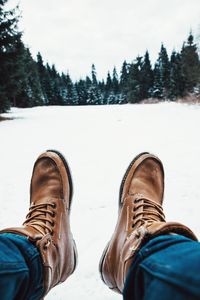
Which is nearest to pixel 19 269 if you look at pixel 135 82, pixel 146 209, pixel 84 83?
pixel 146 209

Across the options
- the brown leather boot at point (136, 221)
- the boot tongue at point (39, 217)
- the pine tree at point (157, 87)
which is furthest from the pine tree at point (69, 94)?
the boot tongue at point (39, 217)

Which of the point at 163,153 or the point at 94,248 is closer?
the point at 94,248

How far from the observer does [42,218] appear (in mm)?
1166

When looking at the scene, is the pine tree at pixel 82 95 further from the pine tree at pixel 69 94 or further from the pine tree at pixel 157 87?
the pine tree at pixel 157 87

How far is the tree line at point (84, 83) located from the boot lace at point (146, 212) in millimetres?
8170

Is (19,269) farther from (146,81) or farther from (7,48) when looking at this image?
(146,81)

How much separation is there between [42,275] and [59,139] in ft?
10.2

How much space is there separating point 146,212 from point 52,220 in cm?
44

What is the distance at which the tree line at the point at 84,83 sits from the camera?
8430mm

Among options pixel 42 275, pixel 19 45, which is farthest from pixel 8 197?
pixel 19 45

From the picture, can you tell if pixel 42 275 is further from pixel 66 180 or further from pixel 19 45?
pixel 19 45

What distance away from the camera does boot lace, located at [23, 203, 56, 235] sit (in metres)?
1.10

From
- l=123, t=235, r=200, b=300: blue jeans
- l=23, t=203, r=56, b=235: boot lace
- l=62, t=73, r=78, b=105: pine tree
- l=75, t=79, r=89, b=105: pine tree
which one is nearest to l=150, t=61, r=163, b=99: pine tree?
l=75, t=79, r=89, b=105: pine tree

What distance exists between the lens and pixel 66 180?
147 centimetres
